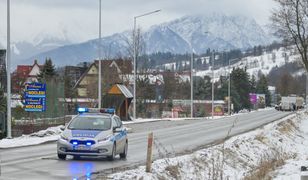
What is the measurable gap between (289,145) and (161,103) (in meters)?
56.1

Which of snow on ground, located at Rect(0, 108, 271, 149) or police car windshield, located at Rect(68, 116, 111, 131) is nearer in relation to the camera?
police car windshield, located at Rect(68, 116, 111, 131)

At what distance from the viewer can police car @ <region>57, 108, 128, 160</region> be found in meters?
18.8

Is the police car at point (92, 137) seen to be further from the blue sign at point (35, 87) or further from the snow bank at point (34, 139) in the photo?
the blue sign at point (35, 87)

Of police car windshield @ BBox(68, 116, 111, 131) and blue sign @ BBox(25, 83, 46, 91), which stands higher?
blue sign @ BBox(25, 83, 46, 91)

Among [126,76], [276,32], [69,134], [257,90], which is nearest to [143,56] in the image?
[126,76]

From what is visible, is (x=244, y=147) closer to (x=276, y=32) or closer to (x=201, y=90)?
(x=276, y=32)

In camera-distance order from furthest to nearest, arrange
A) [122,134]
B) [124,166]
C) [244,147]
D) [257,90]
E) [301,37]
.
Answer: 1. [257,90]
2. [301,37]
3. [244,147]
4. [122,134]
5. [124,166]

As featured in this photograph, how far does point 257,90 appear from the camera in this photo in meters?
164

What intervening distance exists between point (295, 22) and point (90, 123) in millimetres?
37018

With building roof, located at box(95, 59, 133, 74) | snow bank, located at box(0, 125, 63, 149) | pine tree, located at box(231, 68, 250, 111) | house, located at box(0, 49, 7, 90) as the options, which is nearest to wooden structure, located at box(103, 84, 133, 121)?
house, located at box(0, 49, 7, 90)

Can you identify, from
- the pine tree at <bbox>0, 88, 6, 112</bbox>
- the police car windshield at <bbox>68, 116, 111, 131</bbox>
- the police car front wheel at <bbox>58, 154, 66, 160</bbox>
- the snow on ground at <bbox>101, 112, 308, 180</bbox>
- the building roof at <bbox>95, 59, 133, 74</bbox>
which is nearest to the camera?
the snow on ground at <bbox>101, 112, 308, 180</bbox>

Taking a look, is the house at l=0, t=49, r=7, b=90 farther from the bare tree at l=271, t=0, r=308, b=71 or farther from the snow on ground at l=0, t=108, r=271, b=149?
the bare tree at l=271, t=0, r=308, b=71

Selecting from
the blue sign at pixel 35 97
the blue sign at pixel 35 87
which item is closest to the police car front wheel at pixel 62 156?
the blue sign at pixel 35 97

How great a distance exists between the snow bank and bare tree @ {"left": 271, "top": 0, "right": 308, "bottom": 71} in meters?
25.8
